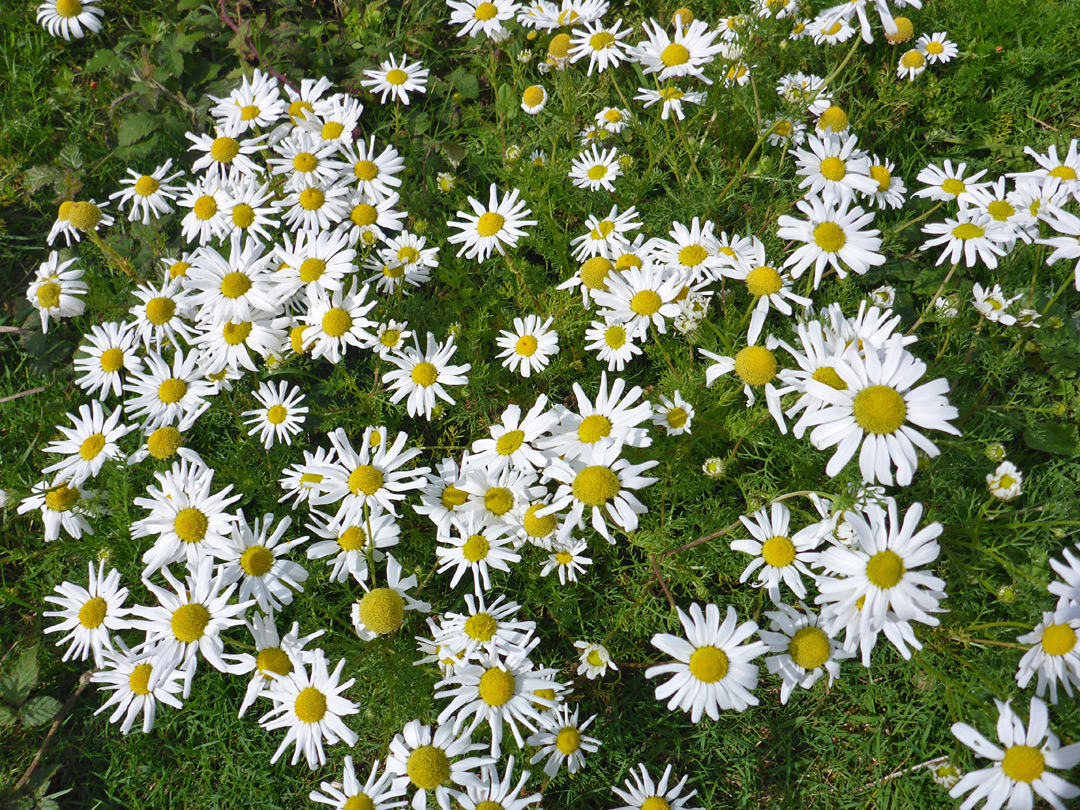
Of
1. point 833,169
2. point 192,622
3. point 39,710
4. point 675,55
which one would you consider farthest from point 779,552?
point 39,710

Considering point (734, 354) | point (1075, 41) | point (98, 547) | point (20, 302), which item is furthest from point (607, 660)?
point (1075, 41)

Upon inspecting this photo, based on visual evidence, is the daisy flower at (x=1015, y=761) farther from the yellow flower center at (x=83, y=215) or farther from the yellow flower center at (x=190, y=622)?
the yellow flower center at (x=83, y=215)

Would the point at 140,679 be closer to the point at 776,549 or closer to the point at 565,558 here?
the point at 565,558

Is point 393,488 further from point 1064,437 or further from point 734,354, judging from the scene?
point 1064,437

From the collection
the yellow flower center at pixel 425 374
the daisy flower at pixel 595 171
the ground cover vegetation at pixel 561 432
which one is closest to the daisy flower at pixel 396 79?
the ground cover vegetation at pixel 561 432

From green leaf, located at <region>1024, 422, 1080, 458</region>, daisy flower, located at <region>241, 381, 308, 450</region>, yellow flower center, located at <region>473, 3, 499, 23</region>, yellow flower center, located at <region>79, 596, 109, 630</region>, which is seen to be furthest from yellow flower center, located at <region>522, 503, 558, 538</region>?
yellow flower center, located at <region>473, 3, 499, 23</region>

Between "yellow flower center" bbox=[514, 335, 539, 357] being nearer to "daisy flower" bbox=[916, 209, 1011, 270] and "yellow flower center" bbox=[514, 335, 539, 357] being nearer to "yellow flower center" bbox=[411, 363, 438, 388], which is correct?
"yellow flower center" bbox=[411, 363, 438, 388]
